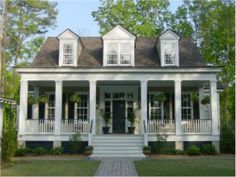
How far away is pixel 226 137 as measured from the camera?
764 inches

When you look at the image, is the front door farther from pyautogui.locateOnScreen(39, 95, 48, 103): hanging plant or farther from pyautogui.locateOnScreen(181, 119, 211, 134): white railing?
pyautogui.locateOnScreen(39, 95, 48, 103): hanging plant

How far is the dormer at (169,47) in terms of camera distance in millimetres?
20750

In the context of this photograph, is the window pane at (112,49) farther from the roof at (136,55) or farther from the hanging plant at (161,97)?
the hanging plant at (161,97)

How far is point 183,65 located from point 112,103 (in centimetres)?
509

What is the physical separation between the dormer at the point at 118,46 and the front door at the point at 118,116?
277 centimetres

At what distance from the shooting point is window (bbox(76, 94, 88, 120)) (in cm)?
2242

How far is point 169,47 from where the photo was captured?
2103cm

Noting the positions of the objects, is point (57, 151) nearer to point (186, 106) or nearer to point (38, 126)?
point (38, 126)

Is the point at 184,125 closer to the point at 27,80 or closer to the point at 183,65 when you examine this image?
the point at 183,65

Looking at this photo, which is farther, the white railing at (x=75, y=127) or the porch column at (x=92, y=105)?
the white railing at (x=75, y=127)

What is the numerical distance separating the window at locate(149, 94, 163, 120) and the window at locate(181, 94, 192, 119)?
4.70 ft

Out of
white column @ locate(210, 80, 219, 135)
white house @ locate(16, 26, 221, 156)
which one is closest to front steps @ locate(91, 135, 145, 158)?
white house @ locate(16, 26, 221, 156)

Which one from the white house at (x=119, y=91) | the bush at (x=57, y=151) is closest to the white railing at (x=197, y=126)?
the white house at (x=119, y=91)

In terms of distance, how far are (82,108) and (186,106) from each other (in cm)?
663
